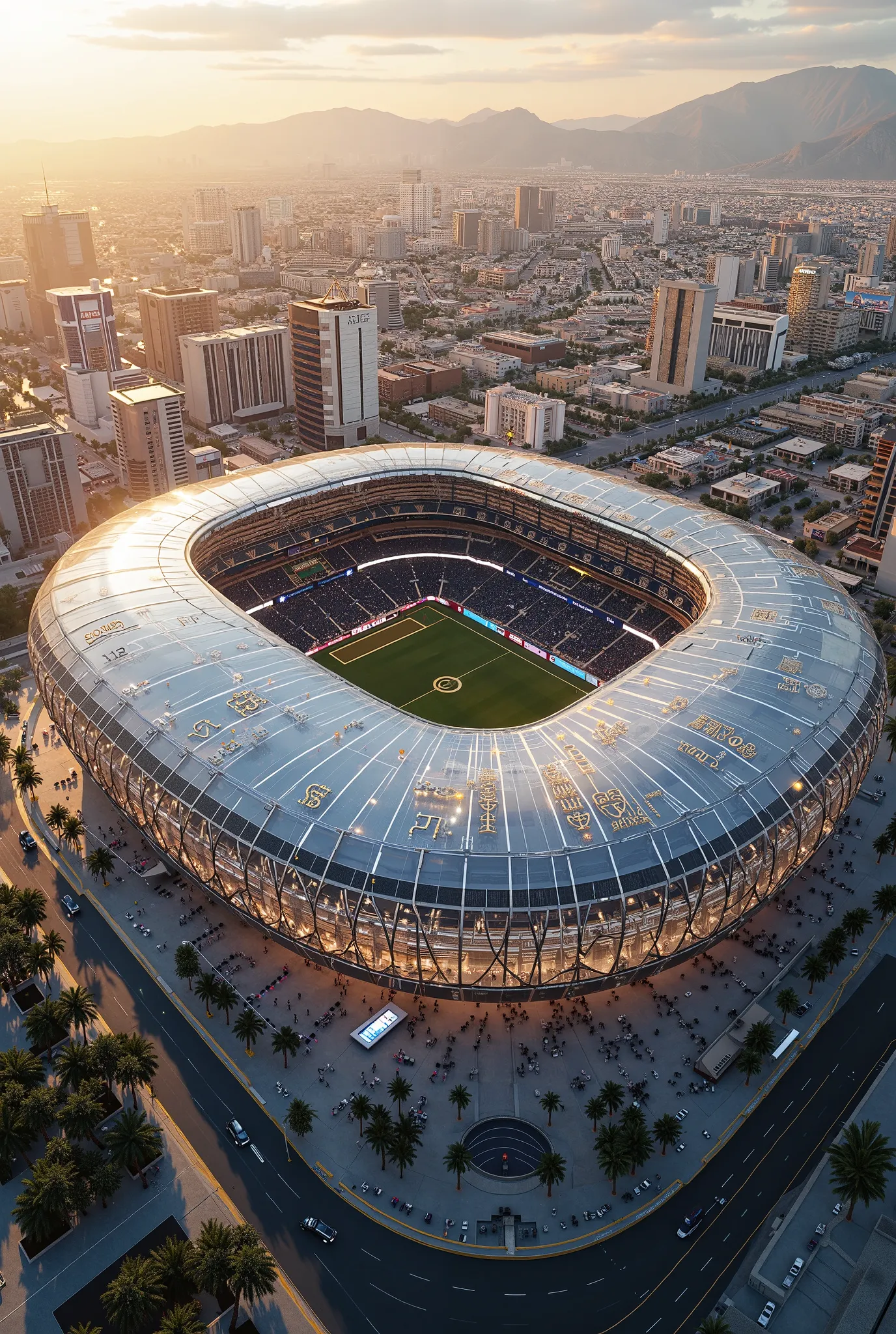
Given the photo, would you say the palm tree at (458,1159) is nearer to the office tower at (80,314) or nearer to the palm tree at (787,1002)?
the palm tree at (787,1002)

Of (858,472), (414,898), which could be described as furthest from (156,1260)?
(858,472)

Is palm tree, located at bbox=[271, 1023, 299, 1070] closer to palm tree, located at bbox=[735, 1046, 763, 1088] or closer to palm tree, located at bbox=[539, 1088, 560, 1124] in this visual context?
palm tree, located at bbox=[539, 1088, 560, 1124]

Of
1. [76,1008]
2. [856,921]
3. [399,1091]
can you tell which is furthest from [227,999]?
[856,921]

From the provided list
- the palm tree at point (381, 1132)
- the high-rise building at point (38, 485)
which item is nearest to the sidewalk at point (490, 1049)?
the palm tree at point (381, 1132)

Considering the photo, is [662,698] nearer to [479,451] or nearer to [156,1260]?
[156,1260]

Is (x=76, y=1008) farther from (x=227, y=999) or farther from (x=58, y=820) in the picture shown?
(x=58, y=820)

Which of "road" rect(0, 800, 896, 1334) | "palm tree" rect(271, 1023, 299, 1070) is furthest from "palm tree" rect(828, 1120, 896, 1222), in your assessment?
"palm tree" rect(271, 1023, 299, 1070)
